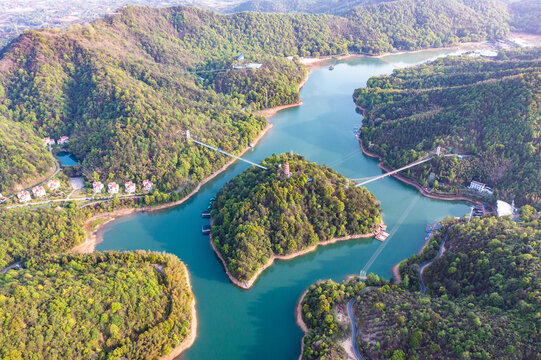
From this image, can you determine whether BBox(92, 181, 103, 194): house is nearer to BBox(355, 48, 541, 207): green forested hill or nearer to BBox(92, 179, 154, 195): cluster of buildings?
BBox(92, 179, 154, 195): cluster of buildings

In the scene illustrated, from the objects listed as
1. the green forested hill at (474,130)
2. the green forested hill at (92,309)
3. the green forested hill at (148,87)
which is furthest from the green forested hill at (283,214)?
the green forested hill at (474,130)

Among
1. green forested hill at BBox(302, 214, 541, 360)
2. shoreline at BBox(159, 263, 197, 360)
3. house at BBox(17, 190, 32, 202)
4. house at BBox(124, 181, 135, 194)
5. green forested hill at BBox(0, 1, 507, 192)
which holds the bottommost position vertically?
shoreline at BBox(159, 263, 197, 360)

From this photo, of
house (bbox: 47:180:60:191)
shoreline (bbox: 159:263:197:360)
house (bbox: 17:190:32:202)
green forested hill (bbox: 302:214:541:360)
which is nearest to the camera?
green forested hill (bbox: 302:214:541:360)

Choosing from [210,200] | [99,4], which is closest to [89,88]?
[210,200]

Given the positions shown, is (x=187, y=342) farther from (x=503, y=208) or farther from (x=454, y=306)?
(x=503, y=208)

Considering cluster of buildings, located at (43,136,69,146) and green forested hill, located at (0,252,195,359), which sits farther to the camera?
cluster of buildings, located at (43,136,69,146)

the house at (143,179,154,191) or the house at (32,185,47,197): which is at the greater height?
the house at (32,185,47,197)

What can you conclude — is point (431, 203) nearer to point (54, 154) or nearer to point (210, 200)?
point (210, 200)

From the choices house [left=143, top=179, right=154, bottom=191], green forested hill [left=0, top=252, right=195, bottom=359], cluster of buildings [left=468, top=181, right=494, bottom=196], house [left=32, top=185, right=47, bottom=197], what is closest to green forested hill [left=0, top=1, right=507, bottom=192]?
house [left=143, top=179, right=154, bottom=191]
